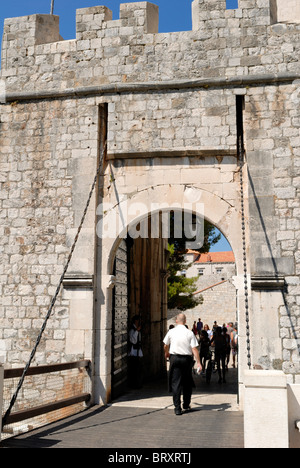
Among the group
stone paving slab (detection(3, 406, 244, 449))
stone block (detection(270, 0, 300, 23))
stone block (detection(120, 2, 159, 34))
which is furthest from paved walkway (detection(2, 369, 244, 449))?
stone block (detection(270, 0, 300, 23))

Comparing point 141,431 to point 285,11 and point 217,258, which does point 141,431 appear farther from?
point 217,258

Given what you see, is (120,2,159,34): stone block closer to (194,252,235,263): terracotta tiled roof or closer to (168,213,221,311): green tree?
(168,213,221,311): green tree

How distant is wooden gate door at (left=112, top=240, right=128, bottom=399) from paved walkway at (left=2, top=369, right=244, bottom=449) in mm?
459

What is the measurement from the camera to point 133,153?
7082 mm

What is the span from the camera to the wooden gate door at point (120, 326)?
7.30 meters

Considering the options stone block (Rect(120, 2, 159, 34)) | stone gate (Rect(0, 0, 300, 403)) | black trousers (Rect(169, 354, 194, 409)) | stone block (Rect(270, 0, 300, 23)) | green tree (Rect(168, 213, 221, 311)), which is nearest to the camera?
black trousers (Rect(169, 354, 194, 409))

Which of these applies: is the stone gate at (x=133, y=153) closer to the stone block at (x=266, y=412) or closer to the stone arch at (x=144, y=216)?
the stone arch at (x=144, y=216)

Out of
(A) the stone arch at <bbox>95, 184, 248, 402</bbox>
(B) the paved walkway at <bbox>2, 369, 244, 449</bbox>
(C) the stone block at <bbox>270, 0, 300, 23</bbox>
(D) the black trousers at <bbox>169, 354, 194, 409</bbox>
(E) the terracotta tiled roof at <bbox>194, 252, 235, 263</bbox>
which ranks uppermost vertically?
(E) the terracotta tiled roof at <bbox>194, 252, 235, 263</bbox>

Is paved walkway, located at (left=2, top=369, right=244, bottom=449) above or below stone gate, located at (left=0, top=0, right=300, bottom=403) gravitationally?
below

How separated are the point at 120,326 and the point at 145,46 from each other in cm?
474

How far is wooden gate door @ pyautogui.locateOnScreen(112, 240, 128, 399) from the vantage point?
730 centimetres

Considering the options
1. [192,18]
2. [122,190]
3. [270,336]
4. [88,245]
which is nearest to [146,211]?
[122,190]

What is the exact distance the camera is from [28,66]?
300 inches

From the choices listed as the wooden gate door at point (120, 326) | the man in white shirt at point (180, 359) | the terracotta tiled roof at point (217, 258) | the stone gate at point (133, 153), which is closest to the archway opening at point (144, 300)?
the wooden gate door at point (120, 326)
